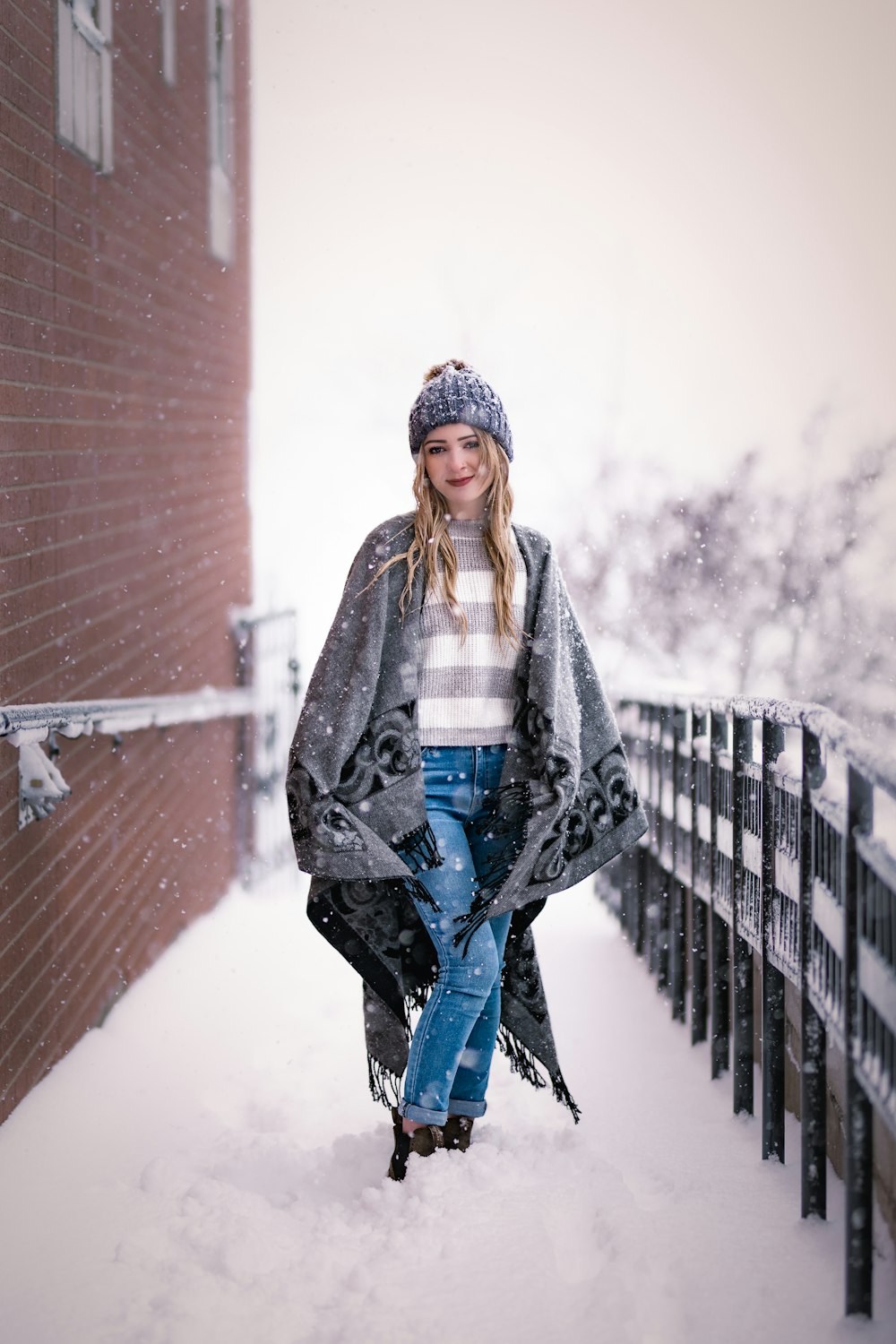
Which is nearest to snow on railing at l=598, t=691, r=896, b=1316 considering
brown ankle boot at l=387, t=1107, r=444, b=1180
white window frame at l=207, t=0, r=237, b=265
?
brown ankle boot at l=387, t=1107, r=444, b=1180

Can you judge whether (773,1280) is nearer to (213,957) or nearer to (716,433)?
(213,957)

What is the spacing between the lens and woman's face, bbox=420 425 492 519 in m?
2.98

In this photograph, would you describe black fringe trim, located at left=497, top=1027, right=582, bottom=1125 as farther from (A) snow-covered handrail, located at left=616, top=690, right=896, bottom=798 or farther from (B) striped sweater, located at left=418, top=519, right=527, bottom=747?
(A) snow-covered handrail, located at left=616, top=690, right=896, bottom=798

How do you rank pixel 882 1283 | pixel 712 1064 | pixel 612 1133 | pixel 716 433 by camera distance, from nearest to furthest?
pixel 882 1283, pixel 612 1133, pixel 712 1064, pixel 716 433

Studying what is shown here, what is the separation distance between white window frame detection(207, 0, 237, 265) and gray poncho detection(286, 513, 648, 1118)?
507cm

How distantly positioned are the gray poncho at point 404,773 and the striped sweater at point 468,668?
37mm

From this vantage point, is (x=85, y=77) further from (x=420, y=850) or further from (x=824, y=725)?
(x=824, y=725)

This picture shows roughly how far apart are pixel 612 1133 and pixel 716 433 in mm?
28337

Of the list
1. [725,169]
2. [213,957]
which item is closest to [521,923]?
[213,957]

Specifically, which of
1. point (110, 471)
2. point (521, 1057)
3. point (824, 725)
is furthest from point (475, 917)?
point (110, 471)

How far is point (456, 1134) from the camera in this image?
2889 mm

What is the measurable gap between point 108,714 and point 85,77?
7.23 ft

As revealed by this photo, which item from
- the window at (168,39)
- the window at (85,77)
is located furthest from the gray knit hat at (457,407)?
the window at (168,39)

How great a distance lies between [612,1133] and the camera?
3.13 meters
